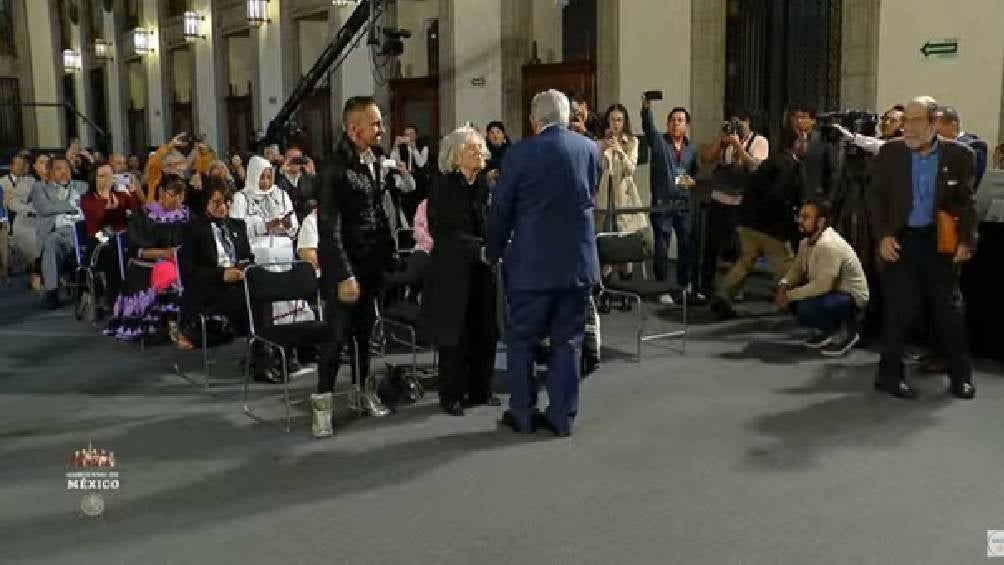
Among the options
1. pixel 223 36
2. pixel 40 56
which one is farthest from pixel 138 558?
pixel 40 56

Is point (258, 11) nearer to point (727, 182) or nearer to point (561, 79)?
point (561, 79)

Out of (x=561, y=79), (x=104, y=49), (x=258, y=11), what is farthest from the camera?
(x=104, y=49)

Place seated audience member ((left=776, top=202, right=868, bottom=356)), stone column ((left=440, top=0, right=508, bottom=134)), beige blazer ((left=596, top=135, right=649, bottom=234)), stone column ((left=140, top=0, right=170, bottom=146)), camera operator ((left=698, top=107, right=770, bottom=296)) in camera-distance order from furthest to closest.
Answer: stone column ((left=140, top=0, right=170, bottom=146)) < stone column ((left=440, top=0, right=508, bottom=134)) < beige blazer ((left=596, top=135, right=649, bottom=234)) < camera operator ((left=698, top=107, right=770, bottom=296)) < seated audience member ((left=776, top=202, right=868, bottom=356))

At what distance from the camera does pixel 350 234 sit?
4.41 m

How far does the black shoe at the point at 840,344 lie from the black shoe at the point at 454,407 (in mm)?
2514

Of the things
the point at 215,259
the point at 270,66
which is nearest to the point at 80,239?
the point at 215,259

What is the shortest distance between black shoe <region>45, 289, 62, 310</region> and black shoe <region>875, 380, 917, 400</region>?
22.7 feet

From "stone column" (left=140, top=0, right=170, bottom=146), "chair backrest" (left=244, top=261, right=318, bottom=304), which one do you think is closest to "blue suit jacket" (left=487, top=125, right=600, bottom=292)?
"chair backrest" (left=244, top=261, right=318, bottom=304)

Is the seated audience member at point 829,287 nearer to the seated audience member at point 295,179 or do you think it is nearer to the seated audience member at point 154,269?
the seated audience member at point 295,179

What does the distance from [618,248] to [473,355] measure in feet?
5.00

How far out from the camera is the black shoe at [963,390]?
4887 mm

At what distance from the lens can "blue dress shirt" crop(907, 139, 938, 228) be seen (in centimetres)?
476

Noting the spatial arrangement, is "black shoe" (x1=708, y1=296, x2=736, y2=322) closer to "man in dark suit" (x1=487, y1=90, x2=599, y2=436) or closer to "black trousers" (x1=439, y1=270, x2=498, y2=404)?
"black trousers" (x1=439, y1=270, x2=498, y2=404)

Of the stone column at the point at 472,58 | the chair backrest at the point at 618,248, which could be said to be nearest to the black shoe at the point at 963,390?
the chair backrest at the point at 618,248
